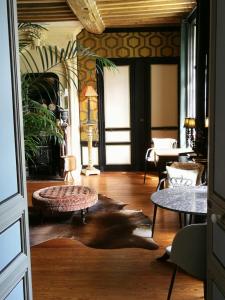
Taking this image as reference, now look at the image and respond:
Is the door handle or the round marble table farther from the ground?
the door handle

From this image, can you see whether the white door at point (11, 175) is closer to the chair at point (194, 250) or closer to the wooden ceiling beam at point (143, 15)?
the chair at point (194, 250)

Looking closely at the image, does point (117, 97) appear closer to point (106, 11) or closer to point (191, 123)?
point (106, 11)

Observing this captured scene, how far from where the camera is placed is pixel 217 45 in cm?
150

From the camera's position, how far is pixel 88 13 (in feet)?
17.1

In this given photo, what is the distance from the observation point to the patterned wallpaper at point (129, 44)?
279 inches

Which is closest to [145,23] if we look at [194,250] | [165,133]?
[165,133]

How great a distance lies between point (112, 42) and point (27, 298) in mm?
6195

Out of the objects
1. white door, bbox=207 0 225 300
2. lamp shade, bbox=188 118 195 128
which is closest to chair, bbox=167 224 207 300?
white door, bbox=207 0 225 300

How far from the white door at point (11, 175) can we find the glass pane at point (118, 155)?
5.72 metres

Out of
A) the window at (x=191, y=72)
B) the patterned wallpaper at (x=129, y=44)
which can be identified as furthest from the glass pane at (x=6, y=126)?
the patterned wallpaper at (x=129, y=44)

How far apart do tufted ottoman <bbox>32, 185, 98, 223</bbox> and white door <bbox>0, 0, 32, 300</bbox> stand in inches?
85.5

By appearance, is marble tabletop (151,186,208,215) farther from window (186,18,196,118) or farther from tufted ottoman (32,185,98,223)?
window (186,18,196,118)

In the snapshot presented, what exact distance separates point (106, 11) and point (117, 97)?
196 cm

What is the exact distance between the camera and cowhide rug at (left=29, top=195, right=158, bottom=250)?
3543mm
